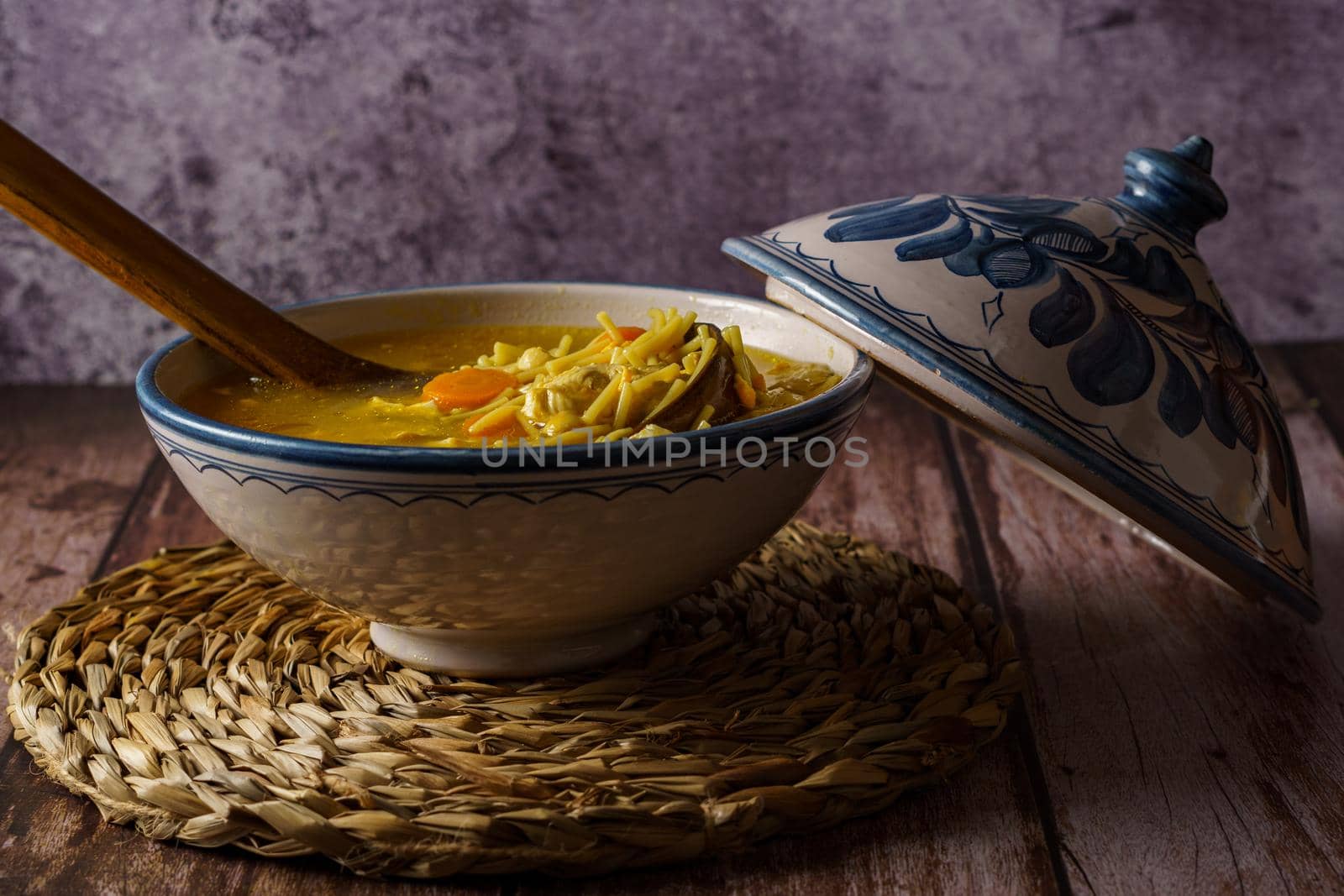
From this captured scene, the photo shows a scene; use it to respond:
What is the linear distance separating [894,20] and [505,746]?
2.14 meters

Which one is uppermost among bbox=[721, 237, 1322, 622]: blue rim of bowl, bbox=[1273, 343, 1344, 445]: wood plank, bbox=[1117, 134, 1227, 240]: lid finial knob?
bbox=[1117, 134, 1227, 240]: lid finial knob

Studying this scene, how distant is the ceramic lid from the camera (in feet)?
4.35

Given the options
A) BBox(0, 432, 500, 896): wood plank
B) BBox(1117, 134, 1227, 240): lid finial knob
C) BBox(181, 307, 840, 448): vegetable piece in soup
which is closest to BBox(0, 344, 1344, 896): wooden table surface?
BBox(0, 432, 500, 896): wood plank

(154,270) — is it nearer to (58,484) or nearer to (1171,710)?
(58,484)

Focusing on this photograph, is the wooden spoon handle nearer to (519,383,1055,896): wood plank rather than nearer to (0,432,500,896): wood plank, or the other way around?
(0,432,500,896): wood plank

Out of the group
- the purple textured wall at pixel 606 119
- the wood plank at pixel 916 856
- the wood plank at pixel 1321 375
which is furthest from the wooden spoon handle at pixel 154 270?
the wood plank at pixel 1321 375

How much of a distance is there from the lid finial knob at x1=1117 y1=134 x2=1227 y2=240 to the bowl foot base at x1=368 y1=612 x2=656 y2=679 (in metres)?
0.76

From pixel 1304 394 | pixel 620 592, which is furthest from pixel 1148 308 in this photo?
pixel 1304 394

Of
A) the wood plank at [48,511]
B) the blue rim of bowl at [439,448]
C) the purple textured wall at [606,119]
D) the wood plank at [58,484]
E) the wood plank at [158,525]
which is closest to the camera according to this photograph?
the blue rim of bowl at [439,448]

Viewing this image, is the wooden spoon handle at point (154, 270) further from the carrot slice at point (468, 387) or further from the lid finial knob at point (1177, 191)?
the lid finial knob at point (1177, 191)

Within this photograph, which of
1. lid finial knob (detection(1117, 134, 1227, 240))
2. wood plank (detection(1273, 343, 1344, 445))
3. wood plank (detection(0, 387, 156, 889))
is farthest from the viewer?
wood plank (detection(1273, 343, 1344, 445))

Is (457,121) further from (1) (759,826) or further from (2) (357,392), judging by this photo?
(1) (759,826)

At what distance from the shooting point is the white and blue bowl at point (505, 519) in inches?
44.5

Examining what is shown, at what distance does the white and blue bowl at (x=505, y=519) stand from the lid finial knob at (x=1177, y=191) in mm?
440
